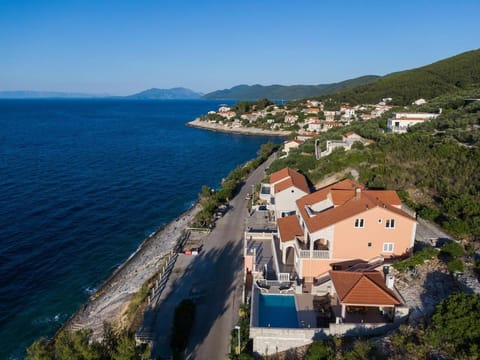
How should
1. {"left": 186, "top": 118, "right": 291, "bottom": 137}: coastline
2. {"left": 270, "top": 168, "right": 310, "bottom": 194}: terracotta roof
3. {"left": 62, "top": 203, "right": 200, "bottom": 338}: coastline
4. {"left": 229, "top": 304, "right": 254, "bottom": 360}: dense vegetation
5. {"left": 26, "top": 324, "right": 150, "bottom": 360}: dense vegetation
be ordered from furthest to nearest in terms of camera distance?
{"left": 186, "top": 118, "right": 291, "bottom": 137}: coastline → {"left": 270, "top": 168, "right": 310, "bottom": 194}: terracotta roof → {"left": 62, "top": 203, "right": 200, "bottom": 338}: coastline → {"left": 229, "top": 304, "right": 254, "bottom": 360}: dense vegetation → {"left": 26, "top": 324, "right": 150, "bottom": 360}: dense vegetation

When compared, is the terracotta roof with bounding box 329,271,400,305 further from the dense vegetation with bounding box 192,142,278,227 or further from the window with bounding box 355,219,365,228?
the dense vegetation with bounding box 192,142,278,227

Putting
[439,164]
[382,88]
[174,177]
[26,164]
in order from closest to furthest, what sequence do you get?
[439,164] < [174,177] < [26,164] < [382,88]

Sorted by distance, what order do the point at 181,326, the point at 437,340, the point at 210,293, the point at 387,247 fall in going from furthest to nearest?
1. the point at 210,293
2. the point at 387,247
3. the point at 181,326
4. the point at 437,340

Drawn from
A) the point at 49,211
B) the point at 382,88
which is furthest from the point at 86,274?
the point at 382,88

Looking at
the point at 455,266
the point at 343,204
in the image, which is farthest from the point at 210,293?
the point at 455,266

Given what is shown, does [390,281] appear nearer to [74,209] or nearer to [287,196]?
[287,196]

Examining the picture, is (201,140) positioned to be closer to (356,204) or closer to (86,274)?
(86,274)

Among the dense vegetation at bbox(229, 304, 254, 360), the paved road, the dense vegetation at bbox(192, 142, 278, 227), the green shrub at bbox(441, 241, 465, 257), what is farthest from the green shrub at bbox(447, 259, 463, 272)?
the dense vegetation at bbox(192, 142, 278, 227)
